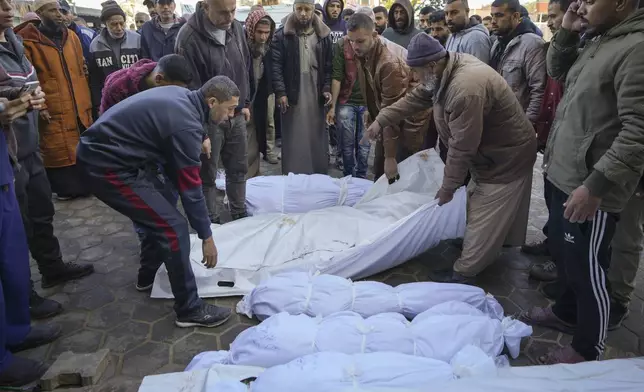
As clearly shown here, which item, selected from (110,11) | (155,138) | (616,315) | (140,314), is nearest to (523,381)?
(616,315)

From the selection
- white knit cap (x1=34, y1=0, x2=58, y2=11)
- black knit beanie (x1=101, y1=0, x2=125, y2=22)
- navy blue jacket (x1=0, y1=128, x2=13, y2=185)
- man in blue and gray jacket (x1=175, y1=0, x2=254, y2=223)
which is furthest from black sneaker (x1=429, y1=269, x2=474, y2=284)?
black knit beanie (x1=101, y1=0, x2=125, y2=22)

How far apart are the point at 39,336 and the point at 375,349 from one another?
1.91 meters

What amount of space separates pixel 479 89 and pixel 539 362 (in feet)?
4.92

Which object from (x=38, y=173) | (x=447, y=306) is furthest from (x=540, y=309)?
(x=38, y=173)

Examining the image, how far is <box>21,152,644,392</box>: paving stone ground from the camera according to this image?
96.7 inches

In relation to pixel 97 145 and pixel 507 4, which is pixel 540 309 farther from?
pixel 97 145

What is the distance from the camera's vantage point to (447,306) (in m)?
2.46

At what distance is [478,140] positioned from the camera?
2641 mm

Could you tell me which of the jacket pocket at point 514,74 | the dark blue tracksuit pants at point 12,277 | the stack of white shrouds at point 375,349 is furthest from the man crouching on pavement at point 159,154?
the jacket pocket at point 514,74

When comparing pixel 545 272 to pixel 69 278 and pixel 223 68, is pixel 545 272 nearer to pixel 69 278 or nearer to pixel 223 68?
pixel 223 68

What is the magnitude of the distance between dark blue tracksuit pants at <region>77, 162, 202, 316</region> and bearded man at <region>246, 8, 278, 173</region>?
2109 mm

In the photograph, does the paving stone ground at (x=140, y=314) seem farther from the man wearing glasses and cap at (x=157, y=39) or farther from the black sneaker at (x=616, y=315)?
the man wearing glasses and cap at (x=157, y=39)

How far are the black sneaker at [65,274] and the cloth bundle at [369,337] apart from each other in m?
1.64

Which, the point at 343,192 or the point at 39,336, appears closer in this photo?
the point at 39,336
